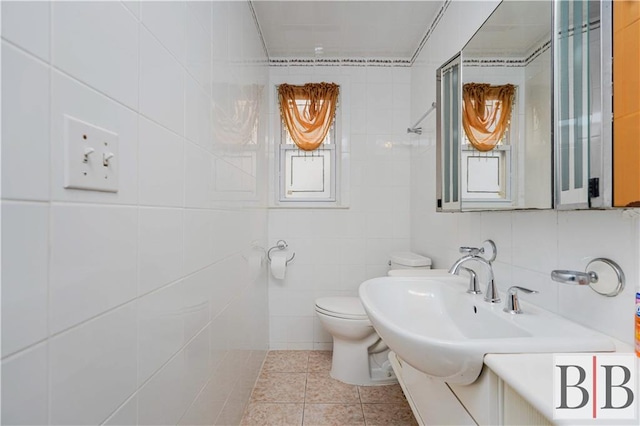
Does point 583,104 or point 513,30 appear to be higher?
point 513,30

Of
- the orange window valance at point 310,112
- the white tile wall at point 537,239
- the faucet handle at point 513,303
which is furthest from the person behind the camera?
the orange window valance at point 310,112

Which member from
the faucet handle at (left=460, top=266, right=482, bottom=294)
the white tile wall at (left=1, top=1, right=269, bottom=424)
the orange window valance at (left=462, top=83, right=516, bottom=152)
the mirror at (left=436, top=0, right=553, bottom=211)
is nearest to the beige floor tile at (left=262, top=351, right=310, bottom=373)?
the white tile wall at (left=1, top=1, right=269, bottom=424)

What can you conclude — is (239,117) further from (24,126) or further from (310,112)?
(24,126)

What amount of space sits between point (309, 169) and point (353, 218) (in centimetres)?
55

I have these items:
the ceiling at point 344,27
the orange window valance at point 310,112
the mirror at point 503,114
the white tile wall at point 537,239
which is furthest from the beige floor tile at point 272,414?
the ceiling at point 344,27

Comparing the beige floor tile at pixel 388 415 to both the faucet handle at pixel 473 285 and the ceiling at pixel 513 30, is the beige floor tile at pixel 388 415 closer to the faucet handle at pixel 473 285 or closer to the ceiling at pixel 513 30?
the faucet handle at pixel 473 285

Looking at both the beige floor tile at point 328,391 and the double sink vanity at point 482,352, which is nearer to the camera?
the double sink vanity at point 482,352

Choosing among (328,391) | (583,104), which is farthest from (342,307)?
(583,104)

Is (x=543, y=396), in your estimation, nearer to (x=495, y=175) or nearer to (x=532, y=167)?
(x=532, y=167)

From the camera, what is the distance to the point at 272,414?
1.72 m

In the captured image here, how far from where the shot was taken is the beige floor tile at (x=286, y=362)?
7.25 ft

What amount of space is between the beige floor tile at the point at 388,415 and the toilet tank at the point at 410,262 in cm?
82

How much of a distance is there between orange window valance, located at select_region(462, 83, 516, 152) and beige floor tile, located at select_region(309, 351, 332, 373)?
1.78 metres

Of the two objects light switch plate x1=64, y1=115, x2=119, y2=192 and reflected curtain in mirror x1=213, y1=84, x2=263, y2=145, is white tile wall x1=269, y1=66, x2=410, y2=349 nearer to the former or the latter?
reflected curtain in mirror x1=213, y1=84, x2=263, y2=145
